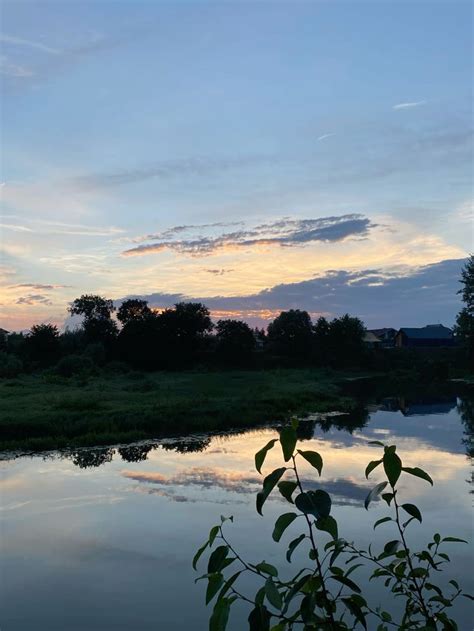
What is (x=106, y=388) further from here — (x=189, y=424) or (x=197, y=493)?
(x=197, y=493)

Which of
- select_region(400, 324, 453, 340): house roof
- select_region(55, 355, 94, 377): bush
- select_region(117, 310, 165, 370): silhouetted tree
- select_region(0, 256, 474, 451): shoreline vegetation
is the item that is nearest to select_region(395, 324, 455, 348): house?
select_region(400, 324, 453, 340): house roof

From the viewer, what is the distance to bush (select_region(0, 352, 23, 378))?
4366 cm

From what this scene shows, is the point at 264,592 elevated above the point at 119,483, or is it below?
above

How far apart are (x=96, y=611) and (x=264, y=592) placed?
21.1 ft

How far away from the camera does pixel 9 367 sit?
147ft

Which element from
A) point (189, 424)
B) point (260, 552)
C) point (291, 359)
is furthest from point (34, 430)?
point (291, 359)

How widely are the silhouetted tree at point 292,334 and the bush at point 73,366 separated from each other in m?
32.1

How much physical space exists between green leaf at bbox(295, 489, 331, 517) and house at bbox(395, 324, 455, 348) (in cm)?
9737

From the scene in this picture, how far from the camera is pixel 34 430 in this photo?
65.0ft

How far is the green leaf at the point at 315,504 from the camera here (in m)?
1.72

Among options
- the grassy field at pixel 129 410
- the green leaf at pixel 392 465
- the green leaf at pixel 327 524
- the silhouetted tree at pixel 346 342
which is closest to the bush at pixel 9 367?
the grassy field at pixel 129 410

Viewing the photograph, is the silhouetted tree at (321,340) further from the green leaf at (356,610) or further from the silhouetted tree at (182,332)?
the green leaf at (356,610)

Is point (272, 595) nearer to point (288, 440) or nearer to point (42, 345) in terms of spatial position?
point (288, 440)

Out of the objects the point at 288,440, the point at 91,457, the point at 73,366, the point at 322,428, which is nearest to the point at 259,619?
the point at 288,440
